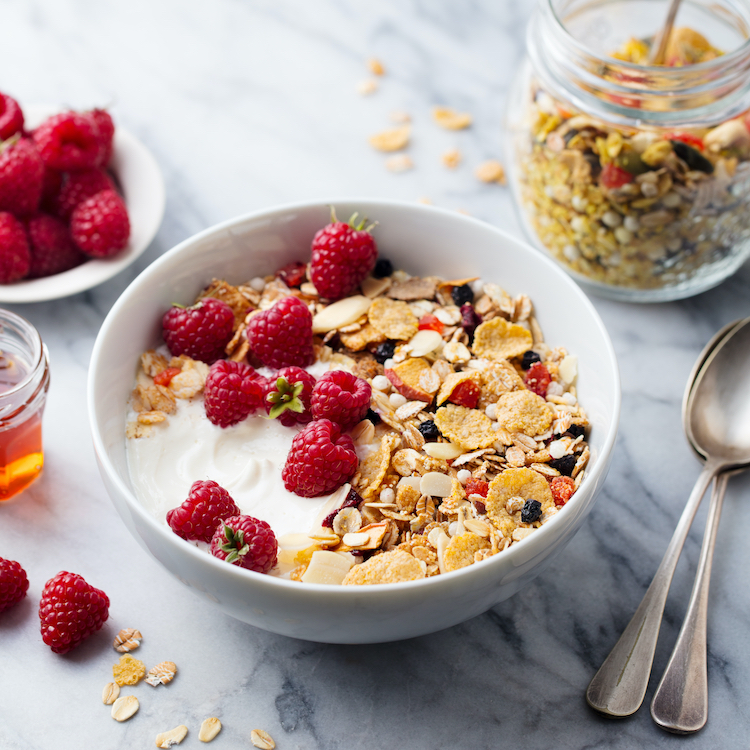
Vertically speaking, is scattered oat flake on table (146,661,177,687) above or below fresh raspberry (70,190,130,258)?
below

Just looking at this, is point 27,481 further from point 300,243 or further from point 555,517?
point 555,517

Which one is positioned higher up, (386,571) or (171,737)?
(386,571)

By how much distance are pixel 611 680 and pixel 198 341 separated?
656 millimetres

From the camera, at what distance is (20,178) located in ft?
4.12

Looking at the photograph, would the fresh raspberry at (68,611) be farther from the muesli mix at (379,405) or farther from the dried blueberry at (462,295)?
the dried blueberry at (462,295)

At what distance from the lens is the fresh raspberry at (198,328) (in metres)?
1.04

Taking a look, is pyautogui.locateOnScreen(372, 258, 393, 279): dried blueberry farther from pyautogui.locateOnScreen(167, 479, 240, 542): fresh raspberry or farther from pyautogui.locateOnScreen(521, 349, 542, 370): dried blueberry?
pyautogui.locateOnScreen(167, 479, 240, 542): fresh raspberry

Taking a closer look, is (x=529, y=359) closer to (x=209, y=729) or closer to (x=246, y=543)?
(x=246, y=543)

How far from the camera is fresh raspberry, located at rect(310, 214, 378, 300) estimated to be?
107 centimetres

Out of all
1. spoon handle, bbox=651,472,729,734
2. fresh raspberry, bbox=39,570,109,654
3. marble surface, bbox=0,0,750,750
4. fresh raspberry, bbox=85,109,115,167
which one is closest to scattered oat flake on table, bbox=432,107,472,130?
marble surface, bbox=0,0,750,750

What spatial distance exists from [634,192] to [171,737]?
3.10 feet

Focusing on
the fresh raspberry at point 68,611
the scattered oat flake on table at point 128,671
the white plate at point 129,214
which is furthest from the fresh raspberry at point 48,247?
the scattered oat flake on table at point 128,671

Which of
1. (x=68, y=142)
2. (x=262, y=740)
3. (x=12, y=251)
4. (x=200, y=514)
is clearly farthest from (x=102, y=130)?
(x=262, y=740)

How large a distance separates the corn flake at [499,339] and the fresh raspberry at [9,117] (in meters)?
0.89
